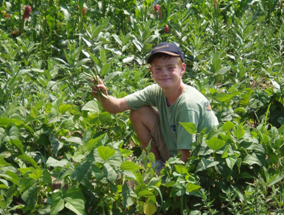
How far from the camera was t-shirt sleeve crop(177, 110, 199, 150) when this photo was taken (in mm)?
3562

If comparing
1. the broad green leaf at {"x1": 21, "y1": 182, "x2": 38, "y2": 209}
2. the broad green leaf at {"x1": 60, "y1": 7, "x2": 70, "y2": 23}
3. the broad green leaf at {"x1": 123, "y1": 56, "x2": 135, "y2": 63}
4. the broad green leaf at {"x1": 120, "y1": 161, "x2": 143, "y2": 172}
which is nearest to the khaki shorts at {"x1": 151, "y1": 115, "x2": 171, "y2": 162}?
the broad green leaf at {"x1": 120, "y1": 161, "x2": 143, "y2": 172}

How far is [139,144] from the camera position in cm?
434

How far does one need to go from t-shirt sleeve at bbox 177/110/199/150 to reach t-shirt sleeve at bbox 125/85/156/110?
418 millimetres

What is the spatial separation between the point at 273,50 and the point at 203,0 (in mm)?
1210

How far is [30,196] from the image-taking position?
10.5 ft

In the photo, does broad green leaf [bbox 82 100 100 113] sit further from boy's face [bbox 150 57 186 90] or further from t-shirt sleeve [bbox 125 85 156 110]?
boy's face [bbox 150 57 186 90]

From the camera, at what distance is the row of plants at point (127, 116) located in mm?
3209

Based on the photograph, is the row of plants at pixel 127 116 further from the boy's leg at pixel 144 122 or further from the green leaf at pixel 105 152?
the boy's leg at pixel 144 122

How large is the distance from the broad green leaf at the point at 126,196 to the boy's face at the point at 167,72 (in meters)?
0.88

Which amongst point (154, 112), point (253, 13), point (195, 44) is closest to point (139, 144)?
point (154, 112)

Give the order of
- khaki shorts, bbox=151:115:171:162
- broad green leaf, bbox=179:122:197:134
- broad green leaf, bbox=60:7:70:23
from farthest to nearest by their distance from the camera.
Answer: broad green leaf, bbox=60:7:70:23, khaki shorts, bbox=151:115:171:162, broad green leaf, bbox=179:122:197:134

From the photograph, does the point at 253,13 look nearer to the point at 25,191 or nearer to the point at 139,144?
the point at 139,144

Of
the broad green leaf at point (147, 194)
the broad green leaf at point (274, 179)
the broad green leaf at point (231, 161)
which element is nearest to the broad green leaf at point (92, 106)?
the broad green leaf at point (147, 194)

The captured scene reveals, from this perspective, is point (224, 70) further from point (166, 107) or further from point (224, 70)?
point (166, 107)
